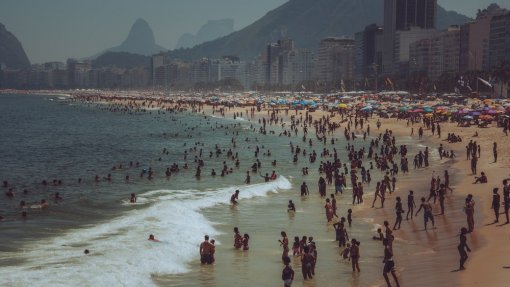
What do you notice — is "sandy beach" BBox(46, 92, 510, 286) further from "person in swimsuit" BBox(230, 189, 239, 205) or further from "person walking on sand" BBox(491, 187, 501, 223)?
"person in swimsuit" BBox(230, 189, 239, 205)

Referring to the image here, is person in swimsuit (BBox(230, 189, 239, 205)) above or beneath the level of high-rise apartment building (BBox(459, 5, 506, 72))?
beneath

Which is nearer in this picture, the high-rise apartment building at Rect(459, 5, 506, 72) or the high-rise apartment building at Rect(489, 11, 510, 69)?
the high-rise apartment building at Rect(489, 11, 510, 69)

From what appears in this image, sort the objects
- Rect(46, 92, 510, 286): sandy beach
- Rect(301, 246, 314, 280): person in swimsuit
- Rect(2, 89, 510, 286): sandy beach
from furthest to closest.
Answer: Rect(301, 246, 314, 280): person in swimsuit < Rect(2, 89, 510, 286): sandy beach < Rect(46, 92, 510, 286): sandy beach

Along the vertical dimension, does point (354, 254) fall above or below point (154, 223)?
above

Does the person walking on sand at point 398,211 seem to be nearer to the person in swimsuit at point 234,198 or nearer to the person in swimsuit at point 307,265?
the person in swimsuit at point 307,265

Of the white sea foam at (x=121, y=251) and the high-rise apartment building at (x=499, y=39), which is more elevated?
the high-rise apartment building at (x=499, y=39)

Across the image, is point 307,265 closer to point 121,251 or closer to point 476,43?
point 121,251

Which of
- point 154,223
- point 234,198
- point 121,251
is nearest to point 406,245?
point 121,251

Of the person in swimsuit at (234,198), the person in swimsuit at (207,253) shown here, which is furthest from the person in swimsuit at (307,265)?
the person in swimsuit at (234,198)

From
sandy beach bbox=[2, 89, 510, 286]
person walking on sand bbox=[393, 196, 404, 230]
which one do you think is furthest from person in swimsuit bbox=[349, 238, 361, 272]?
person walking on sand bbox=[393, 196, 404, 230]
